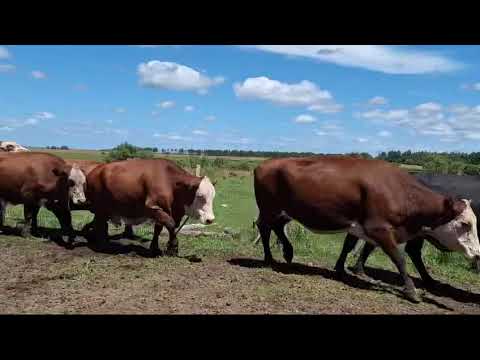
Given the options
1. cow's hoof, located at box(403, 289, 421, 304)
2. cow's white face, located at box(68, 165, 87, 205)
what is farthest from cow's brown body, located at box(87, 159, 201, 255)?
cow's hoof, located at box(403, 289, 421, 304)

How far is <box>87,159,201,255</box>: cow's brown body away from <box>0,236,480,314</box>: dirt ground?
865 mm

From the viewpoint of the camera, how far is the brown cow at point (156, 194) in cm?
1030

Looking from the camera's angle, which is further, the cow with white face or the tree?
the tree

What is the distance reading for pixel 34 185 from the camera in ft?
39.5

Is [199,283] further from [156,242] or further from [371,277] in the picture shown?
[371,277]

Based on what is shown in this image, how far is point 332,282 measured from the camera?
876 centimetres

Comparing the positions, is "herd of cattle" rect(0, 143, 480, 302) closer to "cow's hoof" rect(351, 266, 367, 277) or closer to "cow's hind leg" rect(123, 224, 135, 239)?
"cow's hoof" rect(351, 266, 367, 277)

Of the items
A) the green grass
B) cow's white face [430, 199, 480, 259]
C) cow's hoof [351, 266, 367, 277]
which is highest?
cow's white face [430, 199, 480, 259]

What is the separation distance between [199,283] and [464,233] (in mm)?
4797

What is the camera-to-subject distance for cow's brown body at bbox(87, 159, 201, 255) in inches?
406

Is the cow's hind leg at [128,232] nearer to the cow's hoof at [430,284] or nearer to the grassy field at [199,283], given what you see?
the grassy field at [199,283]
